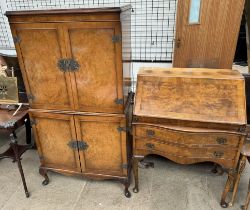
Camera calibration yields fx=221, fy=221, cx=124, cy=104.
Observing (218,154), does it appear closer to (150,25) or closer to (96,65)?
(96,65)

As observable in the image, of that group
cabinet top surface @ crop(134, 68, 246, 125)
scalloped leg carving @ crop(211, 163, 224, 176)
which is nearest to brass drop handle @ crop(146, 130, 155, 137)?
cabinet top surface @ crop(134, 68, 246, 125)

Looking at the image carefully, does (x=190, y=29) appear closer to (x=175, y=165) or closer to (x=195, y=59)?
(x=195, y=59)

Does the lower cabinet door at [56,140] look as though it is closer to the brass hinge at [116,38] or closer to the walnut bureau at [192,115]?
the walnut bureau at [192,115]

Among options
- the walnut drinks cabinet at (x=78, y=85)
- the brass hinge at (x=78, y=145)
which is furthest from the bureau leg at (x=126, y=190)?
the brass hinge at (x=78, y=145)

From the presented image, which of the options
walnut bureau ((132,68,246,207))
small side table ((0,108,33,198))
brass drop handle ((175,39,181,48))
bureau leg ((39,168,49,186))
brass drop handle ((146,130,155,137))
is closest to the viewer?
walnut bureau ((132,68,246,207))

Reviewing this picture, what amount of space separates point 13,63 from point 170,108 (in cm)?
166

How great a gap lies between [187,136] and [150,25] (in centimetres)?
224

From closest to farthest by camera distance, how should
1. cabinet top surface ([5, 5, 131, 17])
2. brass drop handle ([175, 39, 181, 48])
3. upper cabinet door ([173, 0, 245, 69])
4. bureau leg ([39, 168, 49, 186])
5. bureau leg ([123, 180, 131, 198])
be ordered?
1. cabinet top surface ([5, 5, 131, 17])
2. bureau leg ([123, 180, 131, 198])
3. bureau leg ([39, 168, 49, 186])
4. upper cabinet door ([173, 0, 245, 69])
5. brass drop handle ([175, 39, 181, 48])

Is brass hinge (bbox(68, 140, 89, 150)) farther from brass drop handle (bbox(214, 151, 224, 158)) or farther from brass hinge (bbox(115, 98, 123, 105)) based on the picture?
brass drop handle (bbox(214, 151, 224, 158))

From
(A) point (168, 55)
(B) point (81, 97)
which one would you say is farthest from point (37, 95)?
(A) point (168, 55)

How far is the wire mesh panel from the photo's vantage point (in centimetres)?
328

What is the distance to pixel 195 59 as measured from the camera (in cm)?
257

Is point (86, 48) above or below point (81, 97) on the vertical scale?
above

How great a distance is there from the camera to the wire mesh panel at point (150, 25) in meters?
3.28
